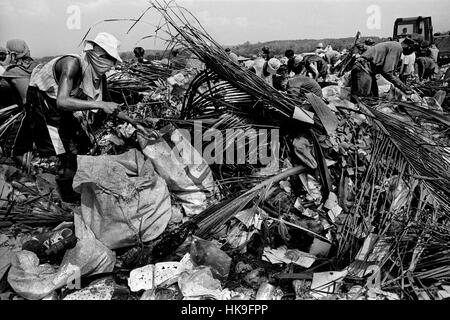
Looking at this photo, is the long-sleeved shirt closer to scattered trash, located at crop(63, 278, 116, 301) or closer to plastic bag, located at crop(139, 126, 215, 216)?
plastic bag, located at crop(139, 126, 215, 216)

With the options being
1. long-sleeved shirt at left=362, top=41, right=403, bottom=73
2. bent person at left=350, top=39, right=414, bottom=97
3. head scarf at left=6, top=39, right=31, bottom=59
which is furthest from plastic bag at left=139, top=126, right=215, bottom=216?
long-sleeved shirt at left=362, top=41, right=403, bottom=73

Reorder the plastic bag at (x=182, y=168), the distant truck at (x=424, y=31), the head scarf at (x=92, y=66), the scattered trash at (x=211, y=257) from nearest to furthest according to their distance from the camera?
the scattered trash at (x=211, y=257) → the plastic bag at (x=182, y=168) → the head scarf at (x=92, y=66) → the distant truck at (x=424, y=31)

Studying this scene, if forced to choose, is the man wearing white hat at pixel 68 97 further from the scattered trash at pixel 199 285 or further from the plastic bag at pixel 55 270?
the scattered trash at pixel 199 285

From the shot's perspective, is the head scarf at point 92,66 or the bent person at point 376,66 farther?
the bent person at point 376,66

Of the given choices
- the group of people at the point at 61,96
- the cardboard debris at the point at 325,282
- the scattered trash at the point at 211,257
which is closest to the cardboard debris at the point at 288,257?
the cardboard debris at the point at 325,282

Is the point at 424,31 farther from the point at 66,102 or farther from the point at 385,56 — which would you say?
the point at 66,102

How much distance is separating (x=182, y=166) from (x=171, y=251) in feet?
2.07

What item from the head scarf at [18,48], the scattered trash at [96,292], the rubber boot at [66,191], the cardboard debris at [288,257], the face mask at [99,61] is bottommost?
the scattered trash at [96,292]

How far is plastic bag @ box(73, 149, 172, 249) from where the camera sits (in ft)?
8.07

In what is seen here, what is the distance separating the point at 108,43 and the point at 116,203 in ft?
4.12

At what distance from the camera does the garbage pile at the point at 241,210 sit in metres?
2.31

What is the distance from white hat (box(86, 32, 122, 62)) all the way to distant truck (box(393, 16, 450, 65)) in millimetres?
13856

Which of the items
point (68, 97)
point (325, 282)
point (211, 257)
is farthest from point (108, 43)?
point (325, 282)
